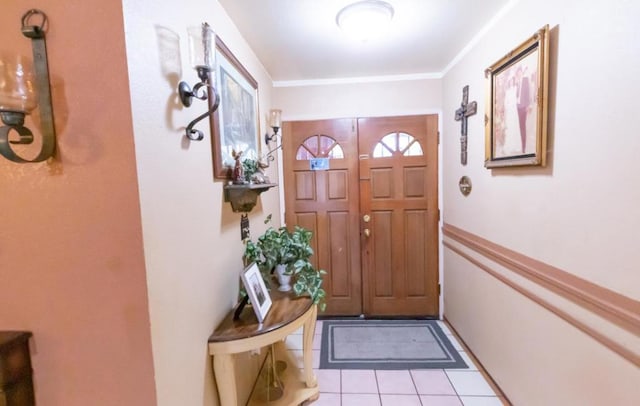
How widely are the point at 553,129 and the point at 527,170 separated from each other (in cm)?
25

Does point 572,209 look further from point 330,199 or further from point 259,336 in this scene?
point 330,199

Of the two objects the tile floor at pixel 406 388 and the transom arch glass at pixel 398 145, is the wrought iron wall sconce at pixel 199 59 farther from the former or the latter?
the transom arch glass at pixel 398 145

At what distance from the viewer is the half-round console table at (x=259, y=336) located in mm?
1292

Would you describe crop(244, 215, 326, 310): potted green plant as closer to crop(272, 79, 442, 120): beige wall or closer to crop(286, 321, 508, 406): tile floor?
crop(286, 321, 508, 406): tile floor

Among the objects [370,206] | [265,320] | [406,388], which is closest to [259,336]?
[265,320]

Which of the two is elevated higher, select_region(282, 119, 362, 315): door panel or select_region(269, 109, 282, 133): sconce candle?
select_region(269, 109, 282, 133): sconce candle

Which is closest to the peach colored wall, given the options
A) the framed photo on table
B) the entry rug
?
the framed photo on table

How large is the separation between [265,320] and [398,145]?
208cm

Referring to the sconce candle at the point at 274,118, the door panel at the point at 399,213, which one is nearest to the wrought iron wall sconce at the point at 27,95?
the sconce candle at the point at 274,118

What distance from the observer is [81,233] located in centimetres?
88

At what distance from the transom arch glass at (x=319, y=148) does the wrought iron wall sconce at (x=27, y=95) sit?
2.16m

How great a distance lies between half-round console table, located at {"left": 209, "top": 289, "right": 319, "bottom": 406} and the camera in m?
1.29

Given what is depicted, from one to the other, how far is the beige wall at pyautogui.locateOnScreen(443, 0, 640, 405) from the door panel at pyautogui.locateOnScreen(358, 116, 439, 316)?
32.8 inches

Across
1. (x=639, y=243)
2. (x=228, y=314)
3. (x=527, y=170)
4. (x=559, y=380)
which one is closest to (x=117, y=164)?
(x=228, y=314)
